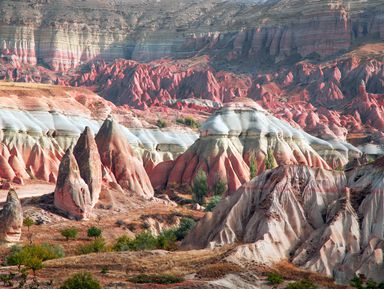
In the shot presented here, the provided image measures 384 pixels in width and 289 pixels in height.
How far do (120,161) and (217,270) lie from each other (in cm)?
4316

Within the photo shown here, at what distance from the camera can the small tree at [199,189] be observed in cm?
8831

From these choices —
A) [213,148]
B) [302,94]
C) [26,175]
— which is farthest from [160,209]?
[302,94]

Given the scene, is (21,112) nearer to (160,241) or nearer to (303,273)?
(160,241)

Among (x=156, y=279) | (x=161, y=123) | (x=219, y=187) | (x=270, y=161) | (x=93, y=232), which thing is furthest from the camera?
(x=161, y=123)

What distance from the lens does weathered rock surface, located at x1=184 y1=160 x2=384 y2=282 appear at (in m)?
43.6

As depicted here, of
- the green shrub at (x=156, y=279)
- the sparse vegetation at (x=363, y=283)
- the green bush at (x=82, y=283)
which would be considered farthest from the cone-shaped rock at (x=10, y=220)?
the sparse vegetation at (x=363, y=283)

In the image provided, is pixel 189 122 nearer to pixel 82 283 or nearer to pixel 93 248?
pixel 93 248

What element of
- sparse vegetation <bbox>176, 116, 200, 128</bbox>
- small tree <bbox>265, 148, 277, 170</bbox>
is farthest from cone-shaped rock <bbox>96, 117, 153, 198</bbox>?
sparse vegetation <bbox>176, 116, 200, 128</bbox>

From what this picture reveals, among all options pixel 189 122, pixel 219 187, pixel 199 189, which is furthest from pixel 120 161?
pixel 189 122

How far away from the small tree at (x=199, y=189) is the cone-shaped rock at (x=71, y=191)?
73.3ft

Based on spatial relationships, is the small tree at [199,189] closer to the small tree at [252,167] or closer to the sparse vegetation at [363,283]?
the small tree at [252,167]

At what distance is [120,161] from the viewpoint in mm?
82125

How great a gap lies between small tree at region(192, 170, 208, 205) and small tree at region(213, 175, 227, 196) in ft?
8.68

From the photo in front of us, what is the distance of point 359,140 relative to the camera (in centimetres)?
13825
